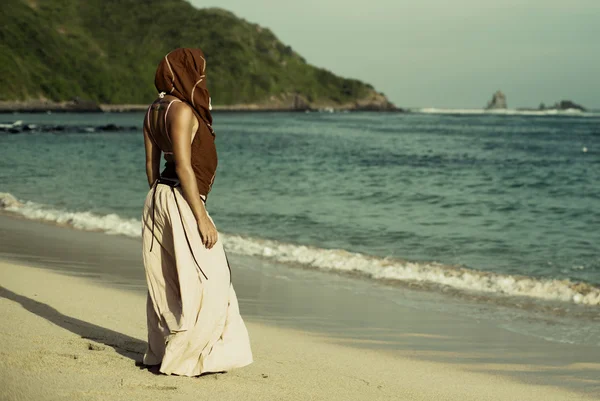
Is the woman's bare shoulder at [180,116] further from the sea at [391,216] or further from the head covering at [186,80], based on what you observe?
the sea at [391,216]

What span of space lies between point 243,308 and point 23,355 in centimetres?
299

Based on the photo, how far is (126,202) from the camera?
17406 mm

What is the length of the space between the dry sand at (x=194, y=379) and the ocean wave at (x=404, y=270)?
3374 millimetres

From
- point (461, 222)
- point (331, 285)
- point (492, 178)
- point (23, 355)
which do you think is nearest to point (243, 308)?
point (331, 285)

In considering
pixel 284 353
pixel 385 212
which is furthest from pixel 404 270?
pixel 385 212

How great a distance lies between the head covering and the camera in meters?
3.98

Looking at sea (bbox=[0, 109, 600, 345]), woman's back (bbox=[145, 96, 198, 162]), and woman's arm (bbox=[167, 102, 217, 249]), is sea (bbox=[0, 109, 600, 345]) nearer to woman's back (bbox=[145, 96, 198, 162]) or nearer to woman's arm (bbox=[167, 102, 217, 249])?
woman's arm (bbox=[167, 102, 217, 249])

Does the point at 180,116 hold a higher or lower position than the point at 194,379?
higher

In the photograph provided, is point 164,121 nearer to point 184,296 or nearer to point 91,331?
point 184,296

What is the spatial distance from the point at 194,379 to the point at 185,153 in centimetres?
129

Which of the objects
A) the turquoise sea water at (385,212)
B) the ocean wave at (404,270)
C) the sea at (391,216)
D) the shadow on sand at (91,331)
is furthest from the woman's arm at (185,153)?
the turquoise sea water at (385,212)

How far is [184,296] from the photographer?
403 cm

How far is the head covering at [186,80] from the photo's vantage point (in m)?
3.98

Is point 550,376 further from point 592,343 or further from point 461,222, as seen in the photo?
point 461,222
